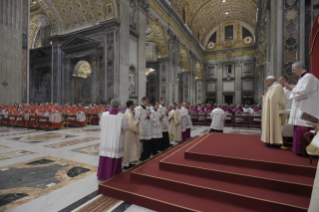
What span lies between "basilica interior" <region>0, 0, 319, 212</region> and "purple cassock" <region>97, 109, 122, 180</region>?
17 cm

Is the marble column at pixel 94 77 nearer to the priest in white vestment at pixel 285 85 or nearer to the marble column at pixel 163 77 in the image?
the marble column at pixel 163 77

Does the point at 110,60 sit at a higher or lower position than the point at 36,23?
lower

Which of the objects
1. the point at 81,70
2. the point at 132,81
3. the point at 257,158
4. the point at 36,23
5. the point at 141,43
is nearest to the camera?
the point at 257,158

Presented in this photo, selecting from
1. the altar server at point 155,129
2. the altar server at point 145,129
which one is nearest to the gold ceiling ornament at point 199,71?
the altar server at point 155,129

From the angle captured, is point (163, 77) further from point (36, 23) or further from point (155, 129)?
point (36, 23)

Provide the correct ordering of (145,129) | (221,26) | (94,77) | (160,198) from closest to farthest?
Result: (160,198) → (145,129) → (94,77) → (221,26)

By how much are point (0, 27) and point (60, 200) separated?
1165 cm

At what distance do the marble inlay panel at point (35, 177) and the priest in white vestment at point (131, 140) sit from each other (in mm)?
744

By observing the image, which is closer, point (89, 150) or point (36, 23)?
point (89, 150)

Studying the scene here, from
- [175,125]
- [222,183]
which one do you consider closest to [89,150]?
[175,125]

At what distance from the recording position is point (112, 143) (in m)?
3.39

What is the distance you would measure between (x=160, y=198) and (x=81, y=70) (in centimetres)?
1850

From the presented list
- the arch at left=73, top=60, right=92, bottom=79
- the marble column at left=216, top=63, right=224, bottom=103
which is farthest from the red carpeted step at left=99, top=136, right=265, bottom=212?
Answer: the marble column at left=216, top=63, right=224, bottom=103

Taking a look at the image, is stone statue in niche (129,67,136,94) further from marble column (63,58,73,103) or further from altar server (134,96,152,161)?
altar server (134,96,152,161)
